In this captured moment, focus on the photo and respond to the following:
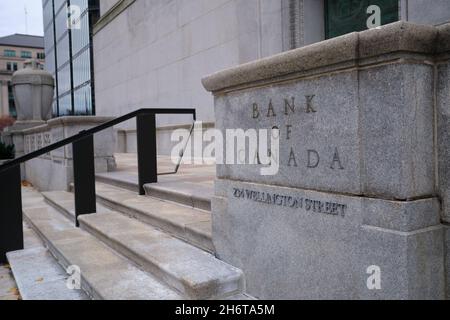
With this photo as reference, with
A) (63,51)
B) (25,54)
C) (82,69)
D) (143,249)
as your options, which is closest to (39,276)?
(143,249)

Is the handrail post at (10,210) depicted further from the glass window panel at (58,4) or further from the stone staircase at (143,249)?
the glass window panel at (58,4)

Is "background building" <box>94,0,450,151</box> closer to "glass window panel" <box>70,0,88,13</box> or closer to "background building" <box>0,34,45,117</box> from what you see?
"glass window panel" <box>70,0,88,13</box>

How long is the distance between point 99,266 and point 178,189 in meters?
1.74

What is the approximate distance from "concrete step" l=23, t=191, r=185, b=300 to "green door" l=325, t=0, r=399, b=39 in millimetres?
5701

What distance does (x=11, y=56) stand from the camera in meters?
99.0

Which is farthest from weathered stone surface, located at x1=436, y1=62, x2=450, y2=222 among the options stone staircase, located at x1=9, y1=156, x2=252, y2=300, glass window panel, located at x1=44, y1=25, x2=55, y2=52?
glass window panel, located at x1=44, y1=25, x2=55, y2=52

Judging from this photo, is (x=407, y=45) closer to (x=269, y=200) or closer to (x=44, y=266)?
(x=269, y=200)

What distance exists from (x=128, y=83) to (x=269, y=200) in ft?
54.3

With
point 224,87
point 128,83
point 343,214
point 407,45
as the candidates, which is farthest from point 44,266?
point 128,83

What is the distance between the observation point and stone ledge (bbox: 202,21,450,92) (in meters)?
2.22

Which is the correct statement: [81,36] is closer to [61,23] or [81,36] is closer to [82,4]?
[82,4]

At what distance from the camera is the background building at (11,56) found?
9419cm


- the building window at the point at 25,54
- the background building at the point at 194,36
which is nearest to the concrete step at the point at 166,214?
the background building at the point at 194,36
